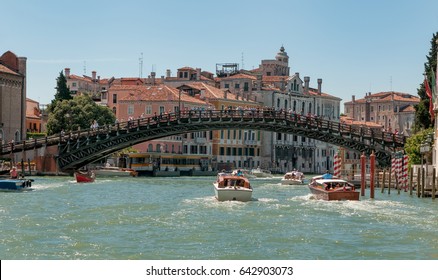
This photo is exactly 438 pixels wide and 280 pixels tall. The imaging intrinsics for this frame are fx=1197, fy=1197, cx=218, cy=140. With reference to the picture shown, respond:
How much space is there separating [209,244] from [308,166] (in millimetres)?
94862

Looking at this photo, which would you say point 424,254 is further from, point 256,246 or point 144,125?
point 144,125

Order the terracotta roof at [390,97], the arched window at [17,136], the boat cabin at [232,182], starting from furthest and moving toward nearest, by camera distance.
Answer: the terracotta roof at [390,97] → the arched window at [17,136] → the boat cabin at [232,182]

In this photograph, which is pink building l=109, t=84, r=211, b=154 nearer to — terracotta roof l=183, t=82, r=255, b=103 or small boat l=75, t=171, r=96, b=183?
terracotta roof l=183, t=82, r=255, b=103

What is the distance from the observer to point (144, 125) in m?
72.5

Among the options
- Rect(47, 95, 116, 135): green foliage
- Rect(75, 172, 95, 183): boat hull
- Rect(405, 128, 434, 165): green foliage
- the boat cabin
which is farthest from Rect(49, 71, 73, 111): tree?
the boat cabin

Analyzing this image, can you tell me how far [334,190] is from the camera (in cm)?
4609

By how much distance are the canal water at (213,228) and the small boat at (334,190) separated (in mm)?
597

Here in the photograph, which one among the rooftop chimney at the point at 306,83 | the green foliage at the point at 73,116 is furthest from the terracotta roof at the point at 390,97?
the green foliage at the point at 73,116

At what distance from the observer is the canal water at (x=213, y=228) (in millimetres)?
27516

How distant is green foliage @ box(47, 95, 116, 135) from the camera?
304 ft

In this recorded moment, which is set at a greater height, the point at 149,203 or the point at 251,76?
the point at 251,76

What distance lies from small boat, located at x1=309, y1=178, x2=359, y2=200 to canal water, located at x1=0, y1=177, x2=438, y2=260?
1.96 ft

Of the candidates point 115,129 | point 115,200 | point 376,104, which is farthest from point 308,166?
point 115,200

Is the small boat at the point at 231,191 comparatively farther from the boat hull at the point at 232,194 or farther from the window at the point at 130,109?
the window at the point at 130,109
